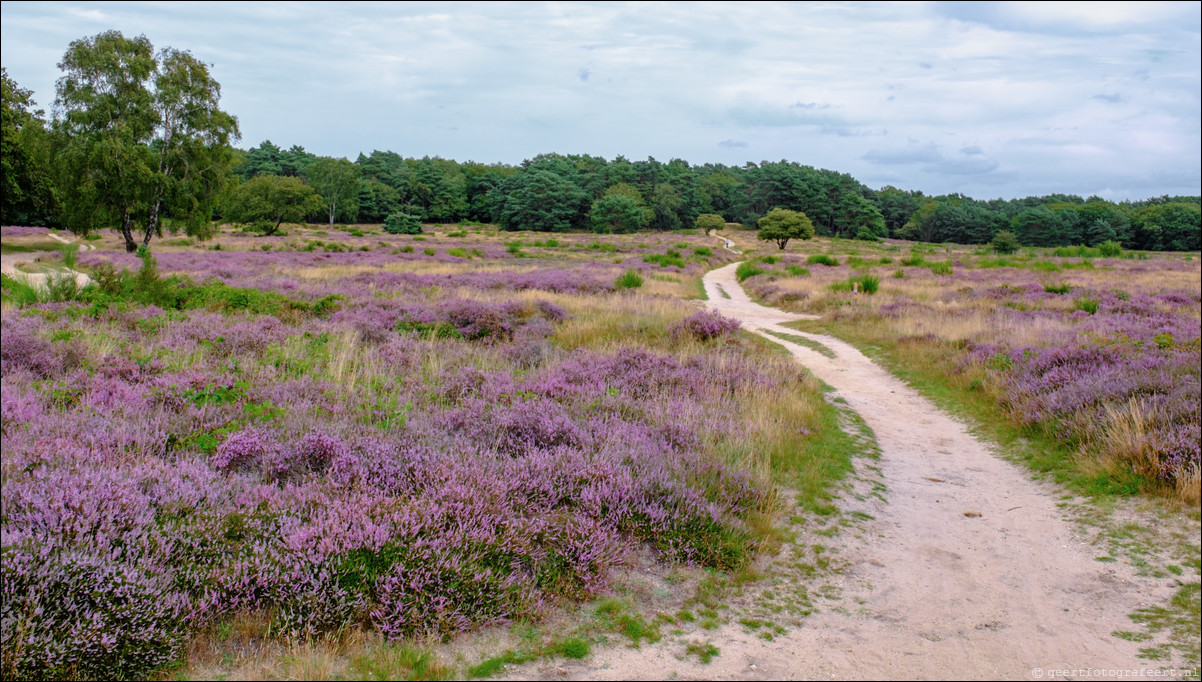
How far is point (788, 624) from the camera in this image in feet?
13.3

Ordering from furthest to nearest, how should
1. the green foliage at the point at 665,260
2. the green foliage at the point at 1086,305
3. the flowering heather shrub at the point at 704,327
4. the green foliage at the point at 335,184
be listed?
the green foliage at the point at 335,184, the green foliage at the point at 665,260, the green foliage at the point at 1086,305, the flowering heather shrub at the point at 704,327

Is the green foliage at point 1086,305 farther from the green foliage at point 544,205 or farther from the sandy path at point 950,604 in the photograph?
the green foliage at point 544,205

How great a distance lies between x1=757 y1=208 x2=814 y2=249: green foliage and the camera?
227ft

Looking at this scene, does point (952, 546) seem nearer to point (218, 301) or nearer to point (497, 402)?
point (497, 402)

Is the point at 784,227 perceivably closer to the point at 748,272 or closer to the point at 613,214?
the point at 613,214

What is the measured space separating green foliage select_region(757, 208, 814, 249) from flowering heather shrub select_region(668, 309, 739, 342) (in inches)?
2285

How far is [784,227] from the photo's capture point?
2724 inches

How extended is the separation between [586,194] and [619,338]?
3442 inches

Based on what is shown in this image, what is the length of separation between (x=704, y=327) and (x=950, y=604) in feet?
30.4

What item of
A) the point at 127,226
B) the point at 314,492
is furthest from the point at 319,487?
the point at 127,226

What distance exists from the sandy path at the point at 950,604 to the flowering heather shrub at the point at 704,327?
20.8 feet

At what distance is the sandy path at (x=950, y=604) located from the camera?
357cm

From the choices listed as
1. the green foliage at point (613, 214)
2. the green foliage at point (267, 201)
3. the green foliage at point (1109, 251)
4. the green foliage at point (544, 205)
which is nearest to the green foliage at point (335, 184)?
the green foliage at point (267, 201)

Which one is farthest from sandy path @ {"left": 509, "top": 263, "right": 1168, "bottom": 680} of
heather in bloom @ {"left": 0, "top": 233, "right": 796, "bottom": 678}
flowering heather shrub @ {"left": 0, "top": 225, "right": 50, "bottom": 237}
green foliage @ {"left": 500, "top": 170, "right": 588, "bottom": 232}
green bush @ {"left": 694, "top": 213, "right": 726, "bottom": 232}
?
green bush @ {"left": 694, "top": 213, "right": 726, "bottom": 232}
